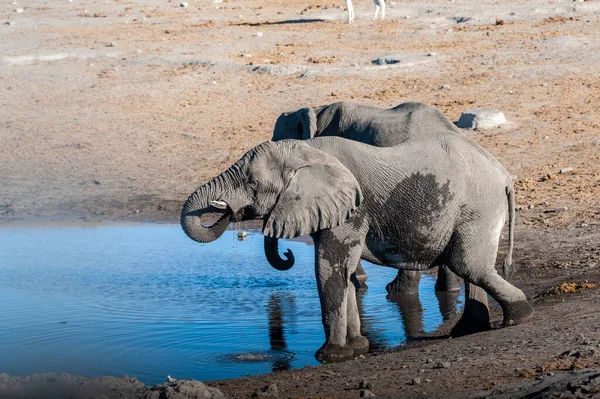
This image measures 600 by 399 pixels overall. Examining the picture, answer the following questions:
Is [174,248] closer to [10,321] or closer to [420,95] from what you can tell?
[10,321]

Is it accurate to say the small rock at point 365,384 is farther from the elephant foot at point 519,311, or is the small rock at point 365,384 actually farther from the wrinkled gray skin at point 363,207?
the elephant foot at point 519,311

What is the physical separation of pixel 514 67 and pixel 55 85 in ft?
25.9

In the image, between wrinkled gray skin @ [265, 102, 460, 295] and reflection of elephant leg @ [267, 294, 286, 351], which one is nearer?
reflection of elephant leg @ [267, 294, 286, 351]

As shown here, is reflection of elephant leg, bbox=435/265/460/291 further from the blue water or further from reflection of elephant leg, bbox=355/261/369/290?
reflection of elephant leg, bbox=355/261/369/290

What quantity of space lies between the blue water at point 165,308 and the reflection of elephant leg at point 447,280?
16 centimetres

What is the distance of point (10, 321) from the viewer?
351 inches

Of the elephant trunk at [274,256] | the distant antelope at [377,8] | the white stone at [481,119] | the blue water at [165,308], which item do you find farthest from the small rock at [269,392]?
the distant antelope at [377,8]

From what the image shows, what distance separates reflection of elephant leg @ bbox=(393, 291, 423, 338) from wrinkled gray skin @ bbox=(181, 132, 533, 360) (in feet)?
2.62

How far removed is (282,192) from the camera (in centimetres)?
730

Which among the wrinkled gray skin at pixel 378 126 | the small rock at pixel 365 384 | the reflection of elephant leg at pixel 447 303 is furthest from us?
the wrinkled gray skin at pixel 378 126

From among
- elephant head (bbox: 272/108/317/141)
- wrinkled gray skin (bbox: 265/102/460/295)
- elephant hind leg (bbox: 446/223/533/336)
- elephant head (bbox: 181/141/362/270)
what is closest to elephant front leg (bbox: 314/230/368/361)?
elephant head (bbox: 181/141/362/270)

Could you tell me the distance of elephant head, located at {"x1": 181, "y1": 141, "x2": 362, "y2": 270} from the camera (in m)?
7.26

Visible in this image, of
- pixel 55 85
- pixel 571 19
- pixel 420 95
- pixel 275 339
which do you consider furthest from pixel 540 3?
pixel 275 339

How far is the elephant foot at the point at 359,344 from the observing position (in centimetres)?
780
